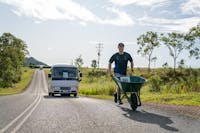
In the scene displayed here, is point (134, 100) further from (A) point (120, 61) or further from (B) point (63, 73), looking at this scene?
(B) point (63, 73)

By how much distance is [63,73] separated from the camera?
25828 mm

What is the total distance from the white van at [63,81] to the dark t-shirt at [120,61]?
526 inches

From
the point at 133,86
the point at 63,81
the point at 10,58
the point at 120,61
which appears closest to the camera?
the point at 133,86

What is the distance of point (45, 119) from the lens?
9305 millimetres

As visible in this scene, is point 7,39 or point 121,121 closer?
point 121,121

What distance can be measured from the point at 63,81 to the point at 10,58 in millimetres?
62689

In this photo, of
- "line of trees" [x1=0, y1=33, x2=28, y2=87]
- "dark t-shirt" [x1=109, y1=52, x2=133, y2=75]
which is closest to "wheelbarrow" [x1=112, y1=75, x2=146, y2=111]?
"dark t-shirt" [x1=109, y1=52, x2=133, y2=75]

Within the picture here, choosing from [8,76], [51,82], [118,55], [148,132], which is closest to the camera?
[148,132]

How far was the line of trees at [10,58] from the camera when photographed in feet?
252

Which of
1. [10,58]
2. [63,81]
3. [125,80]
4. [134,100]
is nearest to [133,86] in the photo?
[125,80]

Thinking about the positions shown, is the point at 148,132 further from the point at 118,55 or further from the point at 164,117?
the point at 118,55

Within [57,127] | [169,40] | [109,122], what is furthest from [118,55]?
[169,40]

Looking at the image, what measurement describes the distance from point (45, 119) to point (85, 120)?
3.58 ft

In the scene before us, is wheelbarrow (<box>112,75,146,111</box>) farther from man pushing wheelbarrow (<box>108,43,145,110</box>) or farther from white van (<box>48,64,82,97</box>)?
white van (<box>48,64,82,97</box>)
